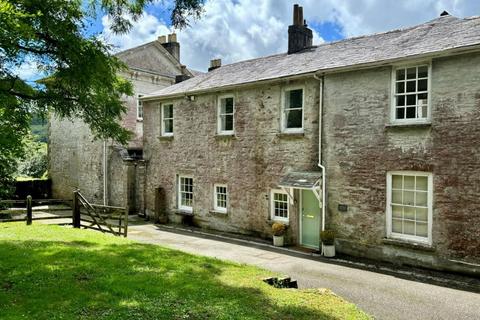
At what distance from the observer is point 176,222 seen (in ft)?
70.3

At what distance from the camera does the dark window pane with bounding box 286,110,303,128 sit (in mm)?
16203

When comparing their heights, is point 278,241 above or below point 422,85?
below

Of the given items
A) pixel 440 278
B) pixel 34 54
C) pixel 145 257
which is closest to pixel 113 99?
pixel 34 54

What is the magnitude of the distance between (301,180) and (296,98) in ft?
11.3

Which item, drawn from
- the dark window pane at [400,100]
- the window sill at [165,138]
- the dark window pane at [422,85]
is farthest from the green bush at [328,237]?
the window sill at [165,138]

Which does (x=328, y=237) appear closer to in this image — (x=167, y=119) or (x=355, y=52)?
(x=355, y=52)

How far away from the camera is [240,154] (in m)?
18.2

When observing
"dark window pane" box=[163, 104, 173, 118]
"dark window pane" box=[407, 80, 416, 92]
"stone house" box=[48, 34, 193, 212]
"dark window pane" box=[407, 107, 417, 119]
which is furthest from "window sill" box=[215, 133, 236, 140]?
"dark window pane" box=[407, 80, 416, 92]

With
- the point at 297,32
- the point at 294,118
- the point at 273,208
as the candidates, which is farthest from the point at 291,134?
the point at 297,32

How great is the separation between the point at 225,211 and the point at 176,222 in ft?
12.6

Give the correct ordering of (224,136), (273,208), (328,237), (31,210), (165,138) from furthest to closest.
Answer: (165,138), (224,136), (31,210), (273,208), (328,237)

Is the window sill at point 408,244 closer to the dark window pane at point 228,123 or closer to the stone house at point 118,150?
the dark window pane at point 228,123

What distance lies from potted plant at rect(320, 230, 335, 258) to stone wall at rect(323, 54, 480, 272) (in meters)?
0.43

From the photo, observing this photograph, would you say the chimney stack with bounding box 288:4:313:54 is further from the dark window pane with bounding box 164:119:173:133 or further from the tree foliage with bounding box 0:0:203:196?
the tree foliage with bounding box 0:0:203:196
